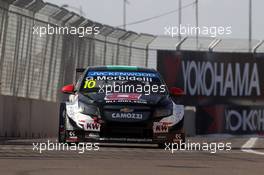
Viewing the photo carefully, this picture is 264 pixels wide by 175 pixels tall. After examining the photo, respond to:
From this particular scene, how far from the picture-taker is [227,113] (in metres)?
41.8

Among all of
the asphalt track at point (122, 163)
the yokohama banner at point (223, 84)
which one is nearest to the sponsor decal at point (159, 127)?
the asphalt track at point (122, 163)

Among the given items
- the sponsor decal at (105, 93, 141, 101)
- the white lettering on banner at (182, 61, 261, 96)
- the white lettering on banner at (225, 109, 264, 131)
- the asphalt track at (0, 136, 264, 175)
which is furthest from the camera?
the white lettering on banner at (182, 61, 261, 96)

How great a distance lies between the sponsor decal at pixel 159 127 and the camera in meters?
14.0

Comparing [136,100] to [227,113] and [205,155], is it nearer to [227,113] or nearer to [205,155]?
[205,155]

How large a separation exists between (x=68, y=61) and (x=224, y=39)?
42.9ft

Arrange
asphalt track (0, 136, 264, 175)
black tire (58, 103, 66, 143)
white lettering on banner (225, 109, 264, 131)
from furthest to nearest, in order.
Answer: white lettering on banner (225, 109, 264, 131) → black tire (58, 103, 66, 143) → asphalt track (0, 136, 264, 175)

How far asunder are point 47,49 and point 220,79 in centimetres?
1910

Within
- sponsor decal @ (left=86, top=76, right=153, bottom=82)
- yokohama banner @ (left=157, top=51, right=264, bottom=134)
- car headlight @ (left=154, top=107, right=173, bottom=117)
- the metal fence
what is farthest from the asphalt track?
yokohama banner @ (left=157, top=51, right=264, bottom=134)

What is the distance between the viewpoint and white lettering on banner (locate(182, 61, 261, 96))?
43.0 meters

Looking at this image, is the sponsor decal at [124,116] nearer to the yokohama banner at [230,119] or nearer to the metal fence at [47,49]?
the metal fence at [47,49]

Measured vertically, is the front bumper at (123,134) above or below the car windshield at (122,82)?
below

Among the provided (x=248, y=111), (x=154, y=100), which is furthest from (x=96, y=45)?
(x=154, y=100)

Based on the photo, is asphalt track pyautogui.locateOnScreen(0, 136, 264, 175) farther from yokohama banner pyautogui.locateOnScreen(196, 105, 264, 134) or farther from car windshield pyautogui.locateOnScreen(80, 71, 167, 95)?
yokohama banner pyautogui.locateOnScreen(196, 105, 264, 134)

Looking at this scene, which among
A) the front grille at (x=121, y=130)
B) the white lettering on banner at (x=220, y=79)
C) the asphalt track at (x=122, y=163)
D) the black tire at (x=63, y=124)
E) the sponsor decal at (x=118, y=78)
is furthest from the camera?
the white lettering on banner at (x=220, y=79)
